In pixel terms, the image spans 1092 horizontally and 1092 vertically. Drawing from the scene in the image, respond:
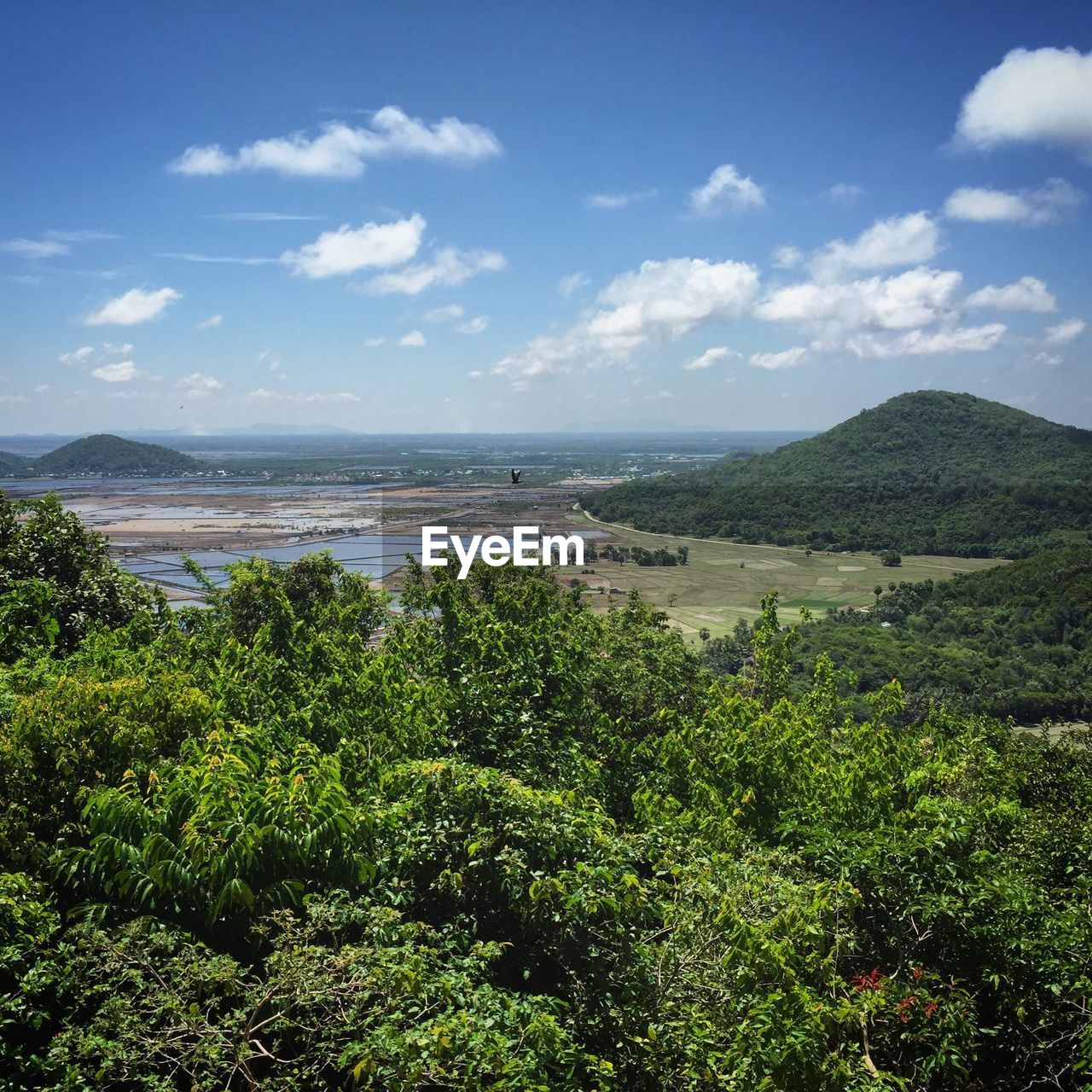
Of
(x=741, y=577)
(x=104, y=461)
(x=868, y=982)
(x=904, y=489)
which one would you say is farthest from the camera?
(x=104, y=461)

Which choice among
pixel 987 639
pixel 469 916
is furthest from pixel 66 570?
pixel 987 639

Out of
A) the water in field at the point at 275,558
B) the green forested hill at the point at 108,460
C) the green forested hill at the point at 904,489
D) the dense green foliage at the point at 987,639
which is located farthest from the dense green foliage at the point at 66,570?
the green forested hill at the point at 108,460

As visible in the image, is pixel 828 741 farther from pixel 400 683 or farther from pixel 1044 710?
pixel 1044 710

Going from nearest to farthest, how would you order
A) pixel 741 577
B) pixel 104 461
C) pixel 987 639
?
pixel 987 639
pixel 741 577
pixel 104 461

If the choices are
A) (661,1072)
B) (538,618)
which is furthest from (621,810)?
(661,1072)

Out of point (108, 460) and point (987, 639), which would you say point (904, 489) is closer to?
point (987, 639)

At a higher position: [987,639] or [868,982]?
[868,982]

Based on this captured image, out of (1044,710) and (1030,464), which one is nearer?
(1044,710)
